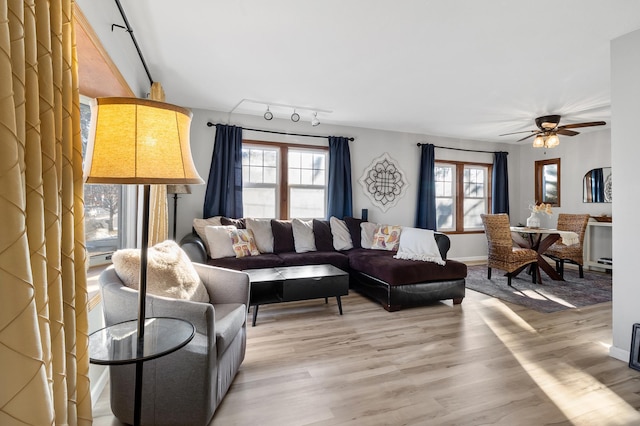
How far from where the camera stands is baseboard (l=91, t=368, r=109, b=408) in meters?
1.79

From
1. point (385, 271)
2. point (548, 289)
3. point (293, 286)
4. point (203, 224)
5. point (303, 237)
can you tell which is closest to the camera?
point (293, 286)

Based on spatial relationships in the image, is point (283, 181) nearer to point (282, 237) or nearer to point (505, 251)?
point (282, 237)

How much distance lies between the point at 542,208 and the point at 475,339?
136 inches

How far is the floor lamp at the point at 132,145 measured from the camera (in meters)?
1.07

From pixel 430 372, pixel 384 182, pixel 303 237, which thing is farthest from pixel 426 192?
pixel 430 372

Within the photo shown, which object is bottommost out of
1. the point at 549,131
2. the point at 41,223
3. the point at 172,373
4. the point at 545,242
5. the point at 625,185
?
the point at 172,373

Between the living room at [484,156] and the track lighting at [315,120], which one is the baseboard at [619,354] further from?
the track lighting at [315,120]

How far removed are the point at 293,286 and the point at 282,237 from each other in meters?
1.50

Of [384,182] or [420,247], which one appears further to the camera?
[384,182]

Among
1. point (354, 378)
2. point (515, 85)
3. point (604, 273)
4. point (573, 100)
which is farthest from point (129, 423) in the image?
point (604, 273)

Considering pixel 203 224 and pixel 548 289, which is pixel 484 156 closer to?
pixel 548 289

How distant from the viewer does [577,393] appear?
1.91m

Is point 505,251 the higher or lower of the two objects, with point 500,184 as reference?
lower

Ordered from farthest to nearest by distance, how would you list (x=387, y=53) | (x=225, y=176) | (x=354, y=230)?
(x=354, y=230) < (x=225, y=176) < (x=387, y=53)
